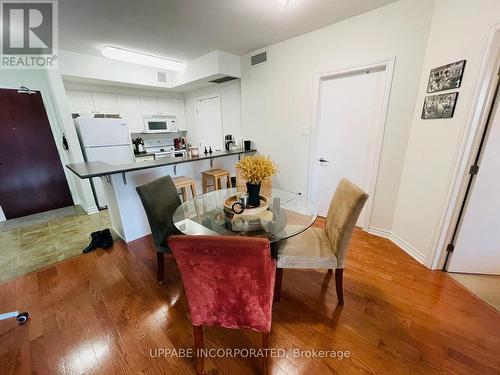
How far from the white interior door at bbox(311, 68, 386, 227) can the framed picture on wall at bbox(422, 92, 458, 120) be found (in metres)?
0.43

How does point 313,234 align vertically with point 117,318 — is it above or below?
above

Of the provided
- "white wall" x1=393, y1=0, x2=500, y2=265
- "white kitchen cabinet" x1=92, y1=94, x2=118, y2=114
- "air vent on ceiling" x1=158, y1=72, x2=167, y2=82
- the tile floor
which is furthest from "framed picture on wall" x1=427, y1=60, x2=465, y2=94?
"white kitchen cabinet" x1=92, y1=94, x2=118, y2=114

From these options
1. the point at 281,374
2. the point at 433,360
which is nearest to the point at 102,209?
the point at 281,374

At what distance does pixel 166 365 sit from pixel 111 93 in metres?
4.81

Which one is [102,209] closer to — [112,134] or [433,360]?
[112,134]

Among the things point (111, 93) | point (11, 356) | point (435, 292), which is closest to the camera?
point (11, 356)

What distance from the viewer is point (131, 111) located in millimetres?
4391

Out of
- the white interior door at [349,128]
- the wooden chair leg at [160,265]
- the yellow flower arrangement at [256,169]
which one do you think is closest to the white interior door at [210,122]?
the white interior door at [349,128]

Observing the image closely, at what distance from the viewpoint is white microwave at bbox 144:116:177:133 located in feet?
15.1

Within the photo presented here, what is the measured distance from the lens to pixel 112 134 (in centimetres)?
357

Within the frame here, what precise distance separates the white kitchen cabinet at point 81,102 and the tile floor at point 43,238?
188 centimetres

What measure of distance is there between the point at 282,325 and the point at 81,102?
4.92 meters

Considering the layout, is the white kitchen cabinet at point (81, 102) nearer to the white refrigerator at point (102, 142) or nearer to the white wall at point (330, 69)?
the white refrigerator at point (102, 142)

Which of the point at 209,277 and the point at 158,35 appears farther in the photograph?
the point at 158,35
